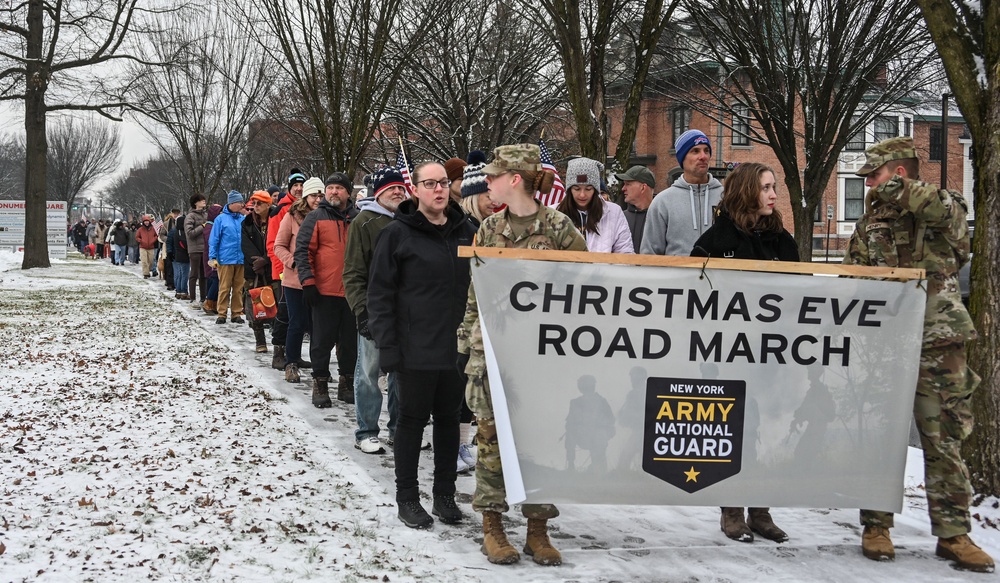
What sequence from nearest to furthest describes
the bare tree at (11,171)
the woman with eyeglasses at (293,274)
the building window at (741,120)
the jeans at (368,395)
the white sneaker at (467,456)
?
the white sneaker at (467,456) → the jeans at (368,395) → the woman with eyeglasses at (293,274) → the building window at (741,120) → the bare tree at (11,171)

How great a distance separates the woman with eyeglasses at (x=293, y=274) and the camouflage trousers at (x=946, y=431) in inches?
248

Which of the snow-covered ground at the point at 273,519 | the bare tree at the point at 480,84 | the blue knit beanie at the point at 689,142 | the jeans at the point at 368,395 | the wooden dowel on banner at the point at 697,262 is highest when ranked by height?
the bare tree at the point at 480,84

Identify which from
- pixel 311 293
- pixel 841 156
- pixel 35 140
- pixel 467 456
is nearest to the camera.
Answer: pixel 467 456

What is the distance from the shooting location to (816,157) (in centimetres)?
1855

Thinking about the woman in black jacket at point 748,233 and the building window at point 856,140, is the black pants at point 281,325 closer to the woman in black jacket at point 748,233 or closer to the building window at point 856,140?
the woman in black jacket at point 748,233

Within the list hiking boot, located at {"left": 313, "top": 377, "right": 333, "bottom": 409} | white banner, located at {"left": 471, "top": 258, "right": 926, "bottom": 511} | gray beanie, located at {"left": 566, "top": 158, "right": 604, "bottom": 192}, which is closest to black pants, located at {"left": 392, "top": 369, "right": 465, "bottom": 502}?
white banner, located at {"left": 471, "top": 258, "right": 926, "bottom": 511}

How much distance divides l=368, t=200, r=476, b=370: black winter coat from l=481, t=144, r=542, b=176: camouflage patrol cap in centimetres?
64

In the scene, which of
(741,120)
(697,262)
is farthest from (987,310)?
(741,120)

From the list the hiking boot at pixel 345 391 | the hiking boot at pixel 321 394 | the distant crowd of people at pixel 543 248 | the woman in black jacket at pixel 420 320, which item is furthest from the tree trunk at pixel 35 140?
the woman in black jacket at pixel 420 320

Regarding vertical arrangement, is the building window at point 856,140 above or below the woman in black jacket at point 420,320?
above

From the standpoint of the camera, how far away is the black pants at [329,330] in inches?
343

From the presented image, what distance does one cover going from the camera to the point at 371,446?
6.92m

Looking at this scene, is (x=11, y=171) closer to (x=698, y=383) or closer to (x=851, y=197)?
(x=851, y=197)

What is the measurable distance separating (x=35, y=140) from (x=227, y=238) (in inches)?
715
